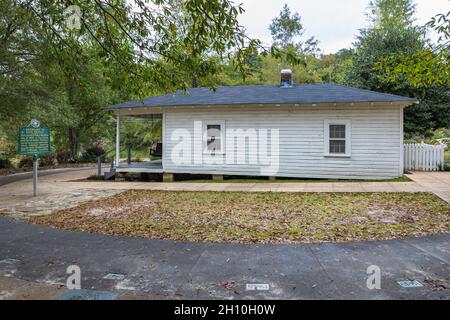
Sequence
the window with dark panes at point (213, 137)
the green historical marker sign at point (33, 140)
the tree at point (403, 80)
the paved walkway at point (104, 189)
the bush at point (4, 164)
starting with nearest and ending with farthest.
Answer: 1. the paved walkway at point (104, 189)
2. the green historical marker sign at point (33, 140)
3. the window with dark panes at point (213, 137)
4. the tree at point (403, 80)
5. the bush at point (4, 164)

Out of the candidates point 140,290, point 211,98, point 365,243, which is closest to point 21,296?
point 140,290

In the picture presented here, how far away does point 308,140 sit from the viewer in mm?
12703

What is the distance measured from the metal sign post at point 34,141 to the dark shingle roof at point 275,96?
3307 mm

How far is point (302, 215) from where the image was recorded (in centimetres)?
664

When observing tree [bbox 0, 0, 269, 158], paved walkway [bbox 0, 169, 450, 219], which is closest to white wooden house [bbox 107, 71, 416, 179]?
paved walkway [bbox 0, 169, 450, 219]

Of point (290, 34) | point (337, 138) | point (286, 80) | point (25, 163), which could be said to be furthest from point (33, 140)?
point (290, 34)

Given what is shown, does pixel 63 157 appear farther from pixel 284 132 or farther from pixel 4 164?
pixel 284 132

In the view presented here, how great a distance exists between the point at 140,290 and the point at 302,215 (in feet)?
13.6

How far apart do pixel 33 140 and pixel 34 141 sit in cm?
4

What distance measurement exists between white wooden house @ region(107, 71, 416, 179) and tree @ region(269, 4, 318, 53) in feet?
80.8

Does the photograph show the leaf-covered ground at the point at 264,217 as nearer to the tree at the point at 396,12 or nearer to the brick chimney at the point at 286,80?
the brick chimney at the point at 286,80

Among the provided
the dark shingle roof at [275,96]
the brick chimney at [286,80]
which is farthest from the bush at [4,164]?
the brick chimney at [286,80]

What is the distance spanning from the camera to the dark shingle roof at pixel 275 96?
39.7 feet

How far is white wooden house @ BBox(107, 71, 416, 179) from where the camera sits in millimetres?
12031
